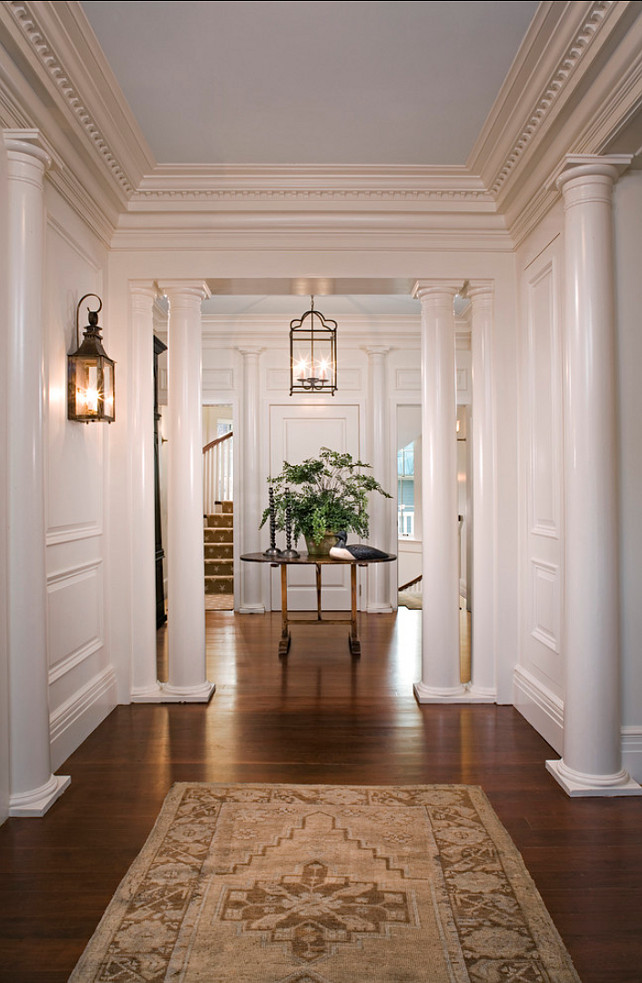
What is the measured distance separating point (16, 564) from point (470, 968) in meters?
2.17

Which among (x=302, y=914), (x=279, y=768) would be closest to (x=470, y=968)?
(x=302, y=914)

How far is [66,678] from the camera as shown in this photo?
3.57m

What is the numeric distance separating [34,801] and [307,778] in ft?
3.88

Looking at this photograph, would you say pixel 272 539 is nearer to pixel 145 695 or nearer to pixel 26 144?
pixel 145 695

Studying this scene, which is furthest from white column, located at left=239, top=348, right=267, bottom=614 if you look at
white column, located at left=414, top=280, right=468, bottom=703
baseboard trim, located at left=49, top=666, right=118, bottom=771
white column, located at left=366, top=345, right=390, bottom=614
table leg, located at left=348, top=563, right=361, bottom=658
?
white column, located at left=414, top=280, right=468, bottom=703

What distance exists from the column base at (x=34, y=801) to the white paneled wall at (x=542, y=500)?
95.0 inches

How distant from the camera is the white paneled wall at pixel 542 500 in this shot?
3.61 meters

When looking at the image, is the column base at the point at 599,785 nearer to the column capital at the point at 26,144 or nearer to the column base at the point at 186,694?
the column base at the point at 186,694

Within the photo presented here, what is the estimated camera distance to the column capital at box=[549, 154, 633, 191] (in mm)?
3012

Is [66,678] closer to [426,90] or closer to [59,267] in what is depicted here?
[59,267]

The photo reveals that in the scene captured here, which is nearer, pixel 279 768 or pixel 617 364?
pixel 617 364

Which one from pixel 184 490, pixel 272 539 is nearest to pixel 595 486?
pixel 184 490

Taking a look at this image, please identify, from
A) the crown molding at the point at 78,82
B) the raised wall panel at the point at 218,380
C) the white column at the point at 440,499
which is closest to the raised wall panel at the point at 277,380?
the raised wall panel at the point at 218,380

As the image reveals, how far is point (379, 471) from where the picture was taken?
737cm
